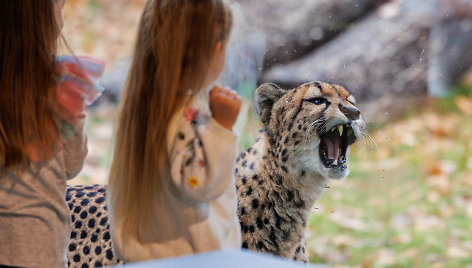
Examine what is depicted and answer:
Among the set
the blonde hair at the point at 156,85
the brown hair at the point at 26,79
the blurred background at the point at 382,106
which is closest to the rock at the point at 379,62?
the blurred background at the point at 382,106

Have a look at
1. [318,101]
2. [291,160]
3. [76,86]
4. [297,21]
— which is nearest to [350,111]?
[318,101]

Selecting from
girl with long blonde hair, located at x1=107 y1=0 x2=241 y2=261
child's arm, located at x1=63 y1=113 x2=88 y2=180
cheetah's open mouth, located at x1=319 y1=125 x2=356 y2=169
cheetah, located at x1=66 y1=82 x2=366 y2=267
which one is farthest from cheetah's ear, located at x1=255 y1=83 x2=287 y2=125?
child's arm, located at x1=63 y1=113 x2=88 y2=180

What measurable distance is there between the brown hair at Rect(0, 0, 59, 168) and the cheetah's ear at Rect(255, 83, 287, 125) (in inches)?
20.1

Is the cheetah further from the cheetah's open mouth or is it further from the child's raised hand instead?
the child's raised hand

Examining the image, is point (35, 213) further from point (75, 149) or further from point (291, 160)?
point (291, 160)

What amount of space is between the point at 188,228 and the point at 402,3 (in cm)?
96

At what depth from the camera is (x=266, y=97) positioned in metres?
1.69

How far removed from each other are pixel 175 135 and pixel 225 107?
112mm

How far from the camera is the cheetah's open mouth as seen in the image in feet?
5.24

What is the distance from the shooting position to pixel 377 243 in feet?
7.79

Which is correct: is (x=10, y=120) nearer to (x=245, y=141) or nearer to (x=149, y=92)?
(x=149, y=92)

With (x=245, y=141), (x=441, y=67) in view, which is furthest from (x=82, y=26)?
(x=441, y=67)

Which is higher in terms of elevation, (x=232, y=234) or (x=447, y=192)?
(x=447, y=192)

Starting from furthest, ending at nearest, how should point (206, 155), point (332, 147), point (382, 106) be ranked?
point (382, 106) < point (332, 147) < point (206, 155)
